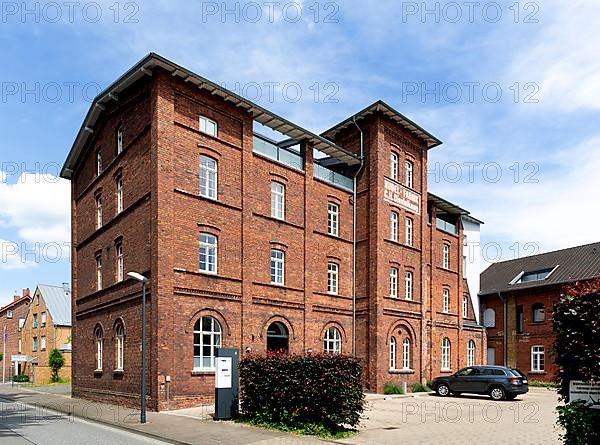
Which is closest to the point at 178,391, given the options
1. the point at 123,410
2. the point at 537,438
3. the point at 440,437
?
the point at 123,410

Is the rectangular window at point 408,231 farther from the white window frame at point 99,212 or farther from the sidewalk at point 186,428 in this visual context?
the sidewalk at point 186,428

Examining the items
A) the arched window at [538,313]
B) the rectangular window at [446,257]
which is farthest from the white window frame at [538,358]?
the rectangular window at [446,257]

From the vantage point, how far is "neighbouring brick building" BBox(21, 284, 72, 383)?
55.4 metres

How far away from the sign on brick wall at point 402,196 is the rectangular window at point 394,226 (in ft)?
2.24

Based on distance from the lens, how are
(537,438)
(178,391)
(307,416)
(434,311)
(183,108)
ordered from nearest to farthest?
(537,438) → (307,416) → (178,391) → (183,108) → (434,311)

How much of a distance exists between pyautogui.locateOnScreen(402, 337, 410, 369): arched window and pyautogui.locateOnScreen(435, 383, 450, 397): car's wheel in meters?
3.33

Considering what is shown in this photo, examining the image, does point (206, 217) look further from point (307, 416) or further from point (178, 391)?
point (307, 416)

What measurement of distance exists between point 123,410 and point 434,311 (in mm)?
21346

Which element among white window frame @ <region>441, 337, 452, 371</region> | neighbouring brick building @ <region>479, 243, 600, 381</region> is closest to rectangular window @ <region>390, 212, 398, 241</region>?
white window frame @ <region>441, 337, 452, 371</region>

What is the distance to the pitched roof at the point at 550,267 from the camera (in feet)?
141

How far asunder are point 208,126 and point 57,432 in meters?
13.2

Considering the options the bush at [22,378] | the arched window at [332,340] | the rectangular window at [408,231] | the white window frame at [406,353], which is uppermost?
the rectangular window at [408,231]

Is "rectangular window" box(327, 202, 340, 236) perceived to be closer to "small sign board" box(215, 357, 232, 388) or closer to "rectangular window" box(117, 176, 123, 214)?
"rectangular window" box(117, 176, 123, 214)

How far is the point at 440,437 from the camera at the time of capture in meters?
15.0
